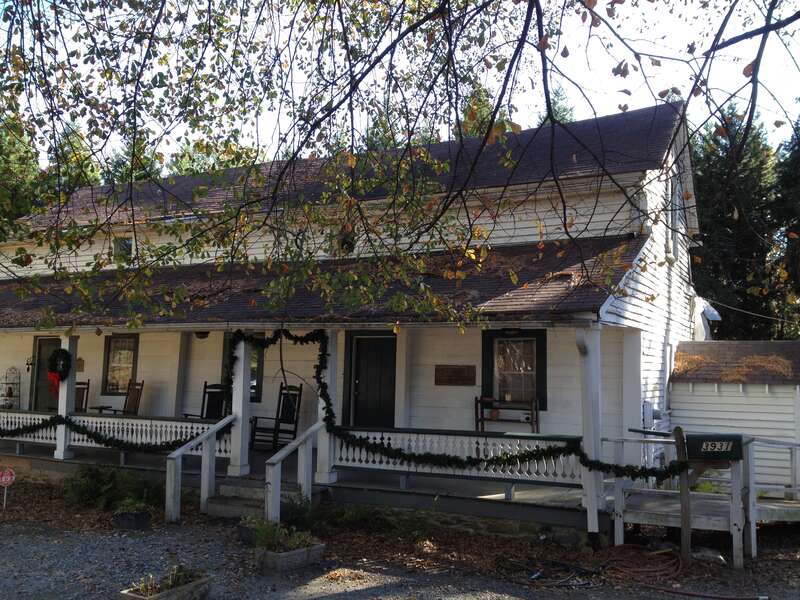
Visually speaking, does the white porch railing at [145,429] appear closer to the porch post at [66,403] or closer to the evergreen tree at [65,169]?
the porch post at [66,403]

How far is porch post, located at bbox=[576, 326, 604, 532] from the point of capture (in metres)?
8.62

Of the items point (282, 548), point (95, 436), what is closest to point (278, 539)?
point (282, 548)

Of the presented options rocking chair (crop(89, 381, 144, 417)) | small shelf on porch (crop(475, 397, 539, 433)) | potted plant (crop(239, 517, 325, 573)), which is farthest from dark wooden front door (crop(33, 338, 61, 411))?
small shelf on porch (crop(475, 397, 539, 433))

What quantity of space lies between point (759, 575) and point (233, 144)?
7.80m

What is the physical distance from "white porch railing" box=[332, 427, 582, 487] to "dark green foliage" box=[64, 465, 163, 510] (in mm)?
3036

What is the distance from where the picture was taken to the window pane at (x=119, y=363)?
49.4ft

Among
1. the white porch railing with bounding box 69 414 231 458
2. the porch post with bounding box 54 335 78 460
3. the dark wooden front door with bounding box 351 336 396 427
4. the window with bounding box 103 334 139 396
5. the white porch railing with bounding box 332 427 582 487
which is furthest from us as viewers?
the window with bounding box 103 334 139 396

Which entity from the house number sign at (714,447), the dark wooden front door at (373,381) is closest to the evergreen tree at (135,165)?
the dark wooden front door at (373,381)

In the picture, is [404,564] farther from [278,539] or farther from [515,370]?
[515,370]

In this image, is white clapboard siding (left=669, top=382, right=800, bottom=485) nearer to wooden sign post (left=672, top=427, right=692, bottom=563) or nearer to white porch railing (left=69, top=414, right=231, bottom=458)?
wooden sign post (left=672, top=427, right=692, bottom=563)

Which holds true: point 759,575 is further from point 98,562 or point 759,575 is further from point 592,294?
point 98,562

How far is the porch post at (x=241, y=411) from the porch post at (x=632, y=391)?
19.1 feet

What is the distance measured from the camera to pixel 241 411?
36.1ft

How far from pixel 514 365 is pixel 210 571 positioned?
229 inches
